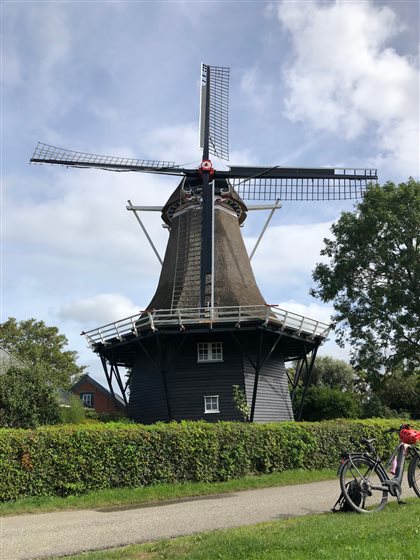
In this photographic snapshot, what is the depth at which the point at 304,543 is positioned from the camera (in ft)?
18.9

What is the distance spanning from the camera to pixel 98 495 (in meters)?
12.4

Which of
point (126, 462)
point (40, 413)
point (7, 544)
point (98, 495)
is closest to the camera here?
point (7, 544)

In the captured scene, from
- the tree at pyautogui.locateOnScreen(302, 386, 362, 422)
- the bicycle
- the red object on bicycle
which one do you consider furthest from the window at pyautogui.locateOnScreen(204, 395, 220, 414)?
the red object on bicycle

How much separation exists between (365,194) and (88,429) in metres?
20.4

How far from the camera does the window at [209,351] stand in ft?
75.5

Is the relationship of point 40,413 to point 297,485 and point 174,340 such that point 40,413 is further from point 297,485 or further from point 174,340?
point 297,485

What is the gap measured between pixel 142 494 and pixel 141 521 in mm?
3463

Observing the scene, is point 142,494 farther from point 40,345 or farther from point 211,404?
point 40,345

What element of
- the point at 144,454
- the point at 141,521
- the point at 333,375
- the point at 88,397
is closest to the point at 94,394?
the point at 88,397

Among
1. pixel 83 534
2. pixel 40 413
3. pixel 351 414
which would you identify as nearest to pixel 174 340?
pixel 40 413

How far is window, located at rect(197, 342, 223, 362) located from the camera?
23.0 metres

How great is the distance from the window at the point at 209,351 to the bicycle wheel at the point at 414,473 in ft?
45.4

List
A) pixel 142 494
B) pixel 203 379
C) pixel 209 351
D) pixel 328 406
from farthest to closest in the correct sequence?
pixel 328 406 → pixel 209 351 → pixel 203 379 → pixel 142 494

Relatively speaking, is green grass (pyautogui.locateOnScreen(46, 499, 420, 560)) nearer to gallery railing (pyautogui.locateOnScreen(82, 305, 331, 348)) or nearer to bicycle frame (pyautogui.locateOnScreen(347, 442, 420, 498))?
bicycle frame (pyautogui.locateOnScreen(347, 442, 420, 498))
